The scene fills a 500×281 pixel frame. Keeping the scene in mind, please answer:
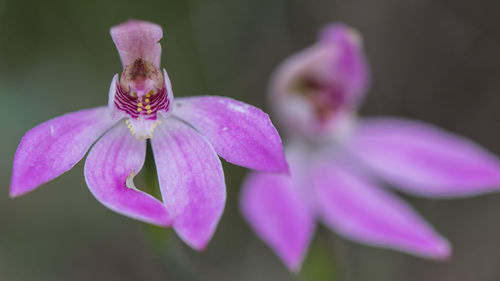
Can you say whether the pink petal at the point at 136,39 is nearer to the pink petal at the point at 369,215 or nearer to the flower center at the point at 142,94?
the flower center at the point at 142,94

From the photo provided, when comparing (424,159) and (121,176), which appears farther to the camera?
(424,159)

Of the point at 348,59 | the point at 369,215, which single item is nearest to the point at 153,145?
the point at 369,215

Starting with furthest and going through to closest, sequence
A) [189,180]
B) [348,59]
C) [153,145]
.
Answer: [348,59] < [153,145] < [189,180]

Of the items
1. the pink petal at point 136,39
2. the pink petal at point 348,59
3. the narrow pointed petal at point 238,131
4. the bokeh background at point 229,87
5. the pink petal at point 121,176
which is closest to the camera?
the pink petal at point 121,176

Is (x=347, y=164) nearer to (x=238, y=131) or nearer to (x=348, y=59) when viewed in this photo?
(x=348, y=59)

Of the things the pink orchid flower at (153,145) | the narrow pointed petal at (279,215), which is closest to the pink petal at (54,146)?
the pink orchid flower at (153,145)

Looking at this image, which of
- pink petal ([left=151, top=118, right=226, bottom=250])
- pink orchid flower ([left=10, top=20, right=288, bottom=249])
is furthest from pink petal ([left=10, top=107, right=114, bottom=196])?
pink petal ([left=151, top=118, right=226, bottom=250])
